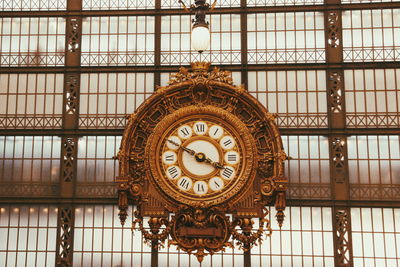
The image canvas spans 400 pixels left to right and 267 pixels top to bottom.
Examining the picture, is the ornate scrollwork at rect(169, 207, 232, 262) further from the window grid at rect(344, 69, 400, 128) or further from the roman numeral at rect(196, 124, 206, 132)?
the window grid at rect(344, 69, 400, 128)

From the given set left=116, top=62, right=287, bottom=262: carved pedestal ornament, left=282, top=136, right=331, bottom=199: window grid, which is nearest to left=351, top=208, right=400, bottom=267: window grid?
left=282, top=136, right=331, bottom=199: window grid

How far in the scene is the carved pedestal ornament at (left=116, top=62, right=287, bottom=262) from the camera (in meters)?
15.8

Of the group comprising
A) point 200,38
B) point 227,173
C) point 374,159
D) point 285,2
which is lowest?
point 227,173

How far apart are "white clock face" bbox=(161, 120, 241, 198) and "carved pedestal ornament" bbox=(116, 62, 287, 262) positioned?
0.03 meters

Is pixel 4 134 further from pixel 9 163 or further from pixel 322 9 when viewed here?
pixel 322 9

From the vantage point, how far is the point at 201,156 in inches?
626

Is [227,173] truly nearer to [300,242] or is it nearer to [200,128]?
[200,128]

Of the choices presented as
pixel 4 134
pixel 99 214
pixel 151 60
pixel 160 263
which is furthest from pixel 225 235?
pixel 4 134

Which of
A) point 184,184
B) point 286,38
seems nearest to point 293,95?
point 286,38

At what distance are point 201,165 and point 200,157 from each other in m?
0.28

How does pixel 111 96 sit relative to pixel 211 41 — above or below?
below

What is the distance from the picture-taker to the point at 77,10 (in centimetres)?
2011

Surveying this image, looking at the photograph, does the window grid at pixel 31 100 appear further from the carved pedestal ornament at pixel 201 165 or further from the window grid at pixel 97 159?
the carved pedestal ornament at pixel 201 165

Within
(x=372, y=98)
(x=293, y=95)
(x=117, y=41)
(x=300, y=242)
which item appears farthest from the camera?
(x=117, y=41)
